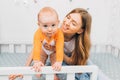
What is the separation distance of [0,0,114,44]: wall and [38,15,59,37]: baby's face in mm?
696

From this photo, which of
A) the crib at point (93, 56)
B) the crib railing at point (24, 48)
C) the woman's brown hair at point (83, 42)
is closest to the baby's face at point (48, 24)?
the woman's brown hair at point (83, 42)

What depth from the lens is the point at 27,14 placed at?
5.26 ft

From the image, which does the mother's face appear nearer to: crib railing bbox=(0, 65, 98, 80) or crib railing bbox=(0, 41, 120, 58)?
crib railing bbox=(0, 65, 98, 80)

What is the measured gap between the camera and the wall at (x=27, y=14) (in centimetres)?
158

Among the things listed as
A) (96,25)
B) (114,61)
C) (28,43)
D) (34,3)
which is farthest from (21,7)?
(114,61)

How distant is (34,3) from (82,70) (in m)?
0.86

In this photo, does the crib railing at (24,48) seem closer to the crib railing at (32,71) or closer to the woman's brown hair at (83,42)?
the woman's brown hair at (83,42)

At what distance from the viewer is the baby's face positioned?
87 centimetres

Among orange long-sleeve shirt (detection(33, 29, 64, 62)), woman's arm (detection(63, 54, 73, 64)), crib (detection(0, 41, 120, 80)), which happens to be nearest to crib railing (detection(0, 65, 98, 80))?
orange long-sleeve shirt (detection(33, 29, 64, 62))

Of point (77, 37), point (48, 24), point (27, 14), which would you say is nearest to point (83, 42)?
point (77, 37)

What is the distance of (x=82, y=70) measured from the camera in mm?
844

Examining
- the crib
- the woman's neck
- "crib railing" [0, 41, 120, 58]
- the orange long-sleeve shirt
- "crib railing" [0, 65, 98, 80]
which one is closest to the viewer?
"crib railing" [0, 65, 98, 80]

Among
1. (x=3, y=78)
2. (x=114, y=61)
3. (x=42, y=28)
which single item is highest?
(x=42, y=28)

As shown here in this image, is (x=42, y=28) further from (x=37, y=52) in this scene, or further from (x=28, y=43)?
(x=28, y=43)
